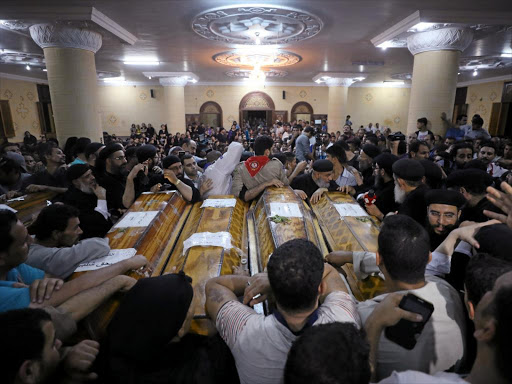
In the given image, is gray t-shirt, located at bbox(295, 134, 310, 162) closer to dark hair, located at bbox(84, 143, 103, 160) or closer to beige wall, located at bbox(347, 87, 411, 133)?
dark hair, located at bbox(84, 143, 103, 160)

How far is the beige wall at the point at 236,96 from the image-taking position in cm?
1669

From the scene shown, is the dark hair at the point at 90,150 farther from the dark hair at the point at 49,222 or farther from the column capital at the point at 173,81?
the column capital at the point at 173,81

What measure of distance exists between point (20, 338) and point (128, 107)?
1783 centimetres

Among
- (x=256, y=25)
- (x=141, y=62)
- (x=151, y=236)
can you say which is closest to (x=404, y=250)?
(x=151, y=236)

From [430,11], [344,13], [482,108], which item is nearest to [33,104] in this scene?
[344,13]

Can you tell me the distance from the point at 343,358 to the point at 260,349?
0.40 m

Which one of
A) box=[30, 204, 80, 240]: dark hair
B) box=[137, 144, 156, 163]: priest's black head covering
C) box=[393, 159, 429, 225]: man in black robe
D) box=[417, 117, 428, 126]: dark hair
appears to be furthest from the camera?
box=[417, 117, 428, 126]: dark hair

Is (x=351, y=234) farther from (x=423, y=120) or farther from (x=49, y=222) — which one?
(x=423, y=120)

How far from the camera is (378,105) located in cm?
1753

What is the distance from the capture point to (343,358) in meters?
0.77

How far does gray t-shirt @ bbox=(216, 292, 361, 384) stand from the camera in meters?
1.08

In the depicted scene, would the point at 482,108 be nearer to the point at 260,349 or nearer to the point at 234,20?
the point at 234,20

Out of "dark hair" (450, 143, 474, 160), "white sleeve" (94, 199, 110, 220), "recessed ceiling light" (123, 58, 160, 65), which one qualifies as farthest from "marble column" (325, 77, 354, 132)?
"white sleeve" (94, 199, 110, 220)

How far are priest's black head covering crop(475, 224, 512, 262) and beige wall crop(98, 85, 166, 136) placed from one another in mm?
17423
